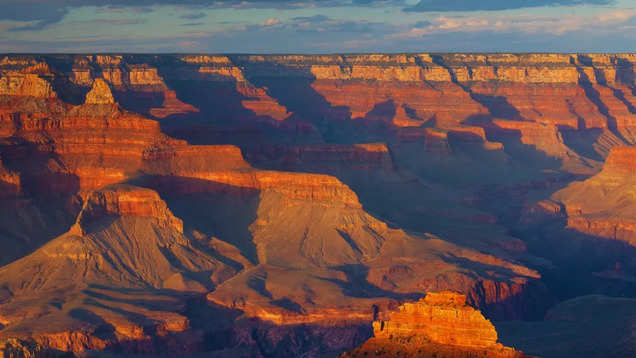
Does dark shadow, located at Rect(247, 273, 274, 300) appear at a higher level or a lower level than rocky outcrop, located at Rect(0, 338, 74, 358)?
lower

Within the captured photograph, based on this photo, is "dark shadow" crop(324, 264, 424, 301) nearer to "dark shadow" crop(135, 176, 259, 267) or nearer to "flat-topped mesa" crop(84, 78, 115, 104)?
"dark shadow" crop(135, 176, 259, 267)

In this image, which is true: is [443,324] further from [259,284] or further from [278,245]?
[278,245]

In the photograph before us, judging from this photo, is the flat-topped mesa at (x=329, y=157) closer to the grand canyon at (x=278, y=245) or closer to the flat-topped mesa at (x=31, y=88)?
the grand canyon at (x=278, y=245)

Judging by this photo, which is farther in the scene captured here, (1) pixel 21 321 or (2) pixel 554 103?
(2) pixel 554 103

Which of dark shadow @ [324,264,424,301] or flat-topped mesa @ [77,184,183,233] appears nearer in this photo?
dark shadow @ [324,264,424,301]

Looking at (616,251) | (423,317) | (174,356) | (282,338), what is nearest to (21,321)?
(174,356)

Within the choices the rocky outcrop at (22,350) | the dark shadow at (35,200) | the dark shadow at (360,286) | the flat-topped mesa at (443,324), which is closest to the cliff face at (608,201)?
the dark shadow at (360,286)

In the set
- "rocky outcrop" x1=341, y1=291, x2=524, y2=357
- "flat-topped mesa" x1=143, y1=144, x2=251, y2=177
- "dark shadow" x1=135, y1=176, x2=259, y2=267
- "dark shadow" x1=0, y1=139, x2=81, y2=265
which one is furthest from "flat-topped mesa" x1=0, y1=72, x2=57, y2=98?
"rocky outcrop" x1=341, y1=291, x2=524, y2=357

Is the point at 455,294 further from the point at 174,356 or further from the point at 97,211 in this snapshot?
the point at 97,211
